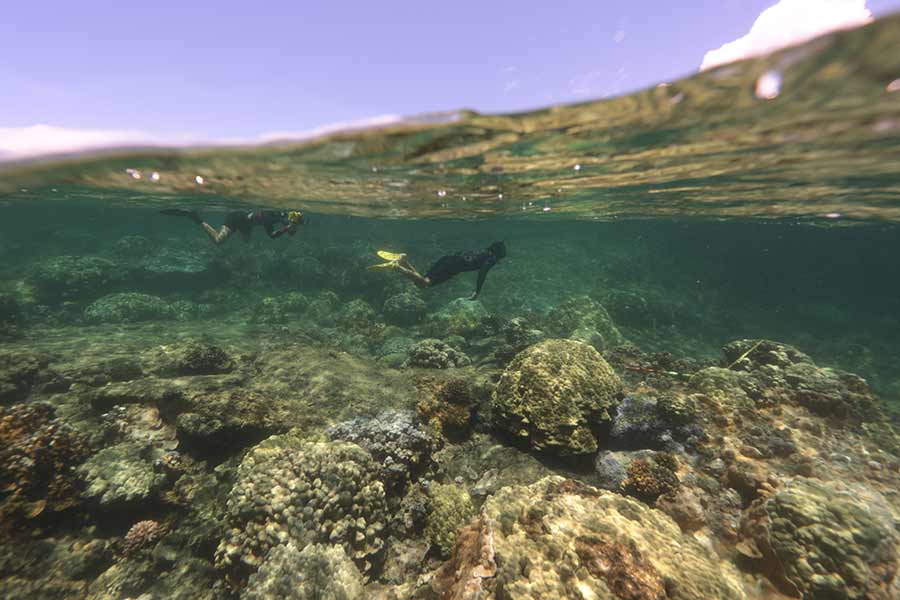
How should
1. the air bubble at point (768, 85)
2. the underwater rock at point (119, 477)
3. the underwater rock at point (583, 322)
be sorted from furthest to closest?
the underwater rock at point (583, 322) → the air bubble at point (768, 85) → the underwater rock at point (119, 477)

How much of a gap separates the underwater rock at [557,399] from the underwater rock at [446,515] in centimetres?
167

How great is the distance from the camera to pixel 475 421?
773 cm

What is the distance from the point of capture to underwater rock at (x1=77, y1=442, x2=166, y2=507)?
5492mm

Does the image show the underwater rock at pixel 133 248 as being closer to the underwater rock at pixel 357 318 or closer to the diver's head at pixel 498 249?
the underwater rock at pixel 357 318

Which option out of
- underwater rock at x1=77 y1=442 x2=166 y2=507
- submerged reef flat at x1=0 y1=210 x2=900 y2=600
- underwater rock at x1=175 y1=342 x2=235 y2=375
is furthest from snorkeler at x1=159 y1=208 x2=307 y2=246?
underwater rock at x1=77 y1=442 x2=166 y2=507

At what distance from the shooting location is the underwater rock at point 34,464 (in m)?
5.13

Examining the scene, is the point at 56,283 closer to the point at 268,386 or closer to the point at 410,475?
the point at 268,386

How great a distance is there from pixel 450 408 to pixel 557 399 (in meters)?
2.24

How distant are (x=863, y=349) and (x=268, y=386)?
1172 inches

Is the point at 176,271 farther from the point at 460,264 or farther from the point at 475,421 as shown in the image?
the point at 475,421

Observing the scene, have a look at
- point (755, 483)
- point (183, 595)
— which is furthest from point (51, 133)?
point (755, 483)

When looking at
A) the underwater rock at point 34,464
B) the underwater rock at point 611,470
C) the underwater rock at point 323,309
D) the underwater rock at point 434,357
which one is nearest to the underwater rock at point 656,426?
the underwater rock at point 611,470

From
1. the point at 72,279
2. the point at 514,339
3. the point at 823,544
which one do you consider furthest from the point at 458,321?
the point at 72,279

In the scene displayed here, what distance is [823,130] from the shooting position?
9789mm
